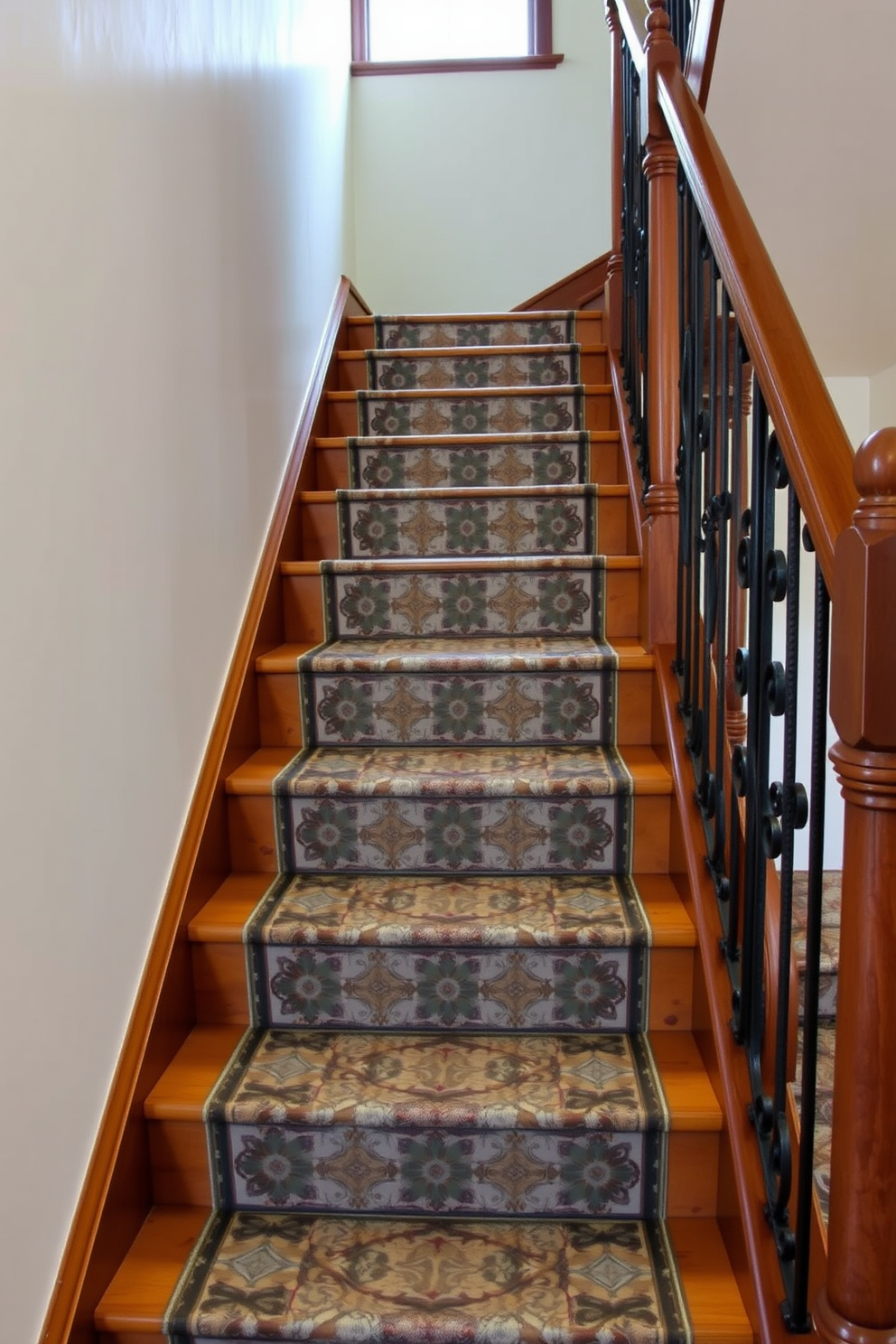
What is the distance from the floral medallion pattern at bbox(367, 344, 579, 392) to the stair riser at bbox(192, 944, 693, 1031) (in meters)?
1.99

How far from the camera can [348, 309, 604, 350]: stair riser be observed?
3.39 meters

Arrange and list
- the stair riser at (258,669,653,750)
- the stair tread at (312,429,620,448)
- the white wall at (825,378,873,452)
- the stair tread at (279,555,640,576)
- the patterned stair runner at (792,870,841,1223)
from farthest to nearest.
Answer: the white wall at (825,378,873,452)
the stair tread at (312,429,620,448)
the patterned stair runner at (792,870,841,1223)
the stair tread at (279,555,640,576)
the stair riser at (258,669,653,750)

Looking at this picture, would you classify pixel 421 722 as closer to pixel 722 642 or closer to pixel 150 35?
pixel 722 642

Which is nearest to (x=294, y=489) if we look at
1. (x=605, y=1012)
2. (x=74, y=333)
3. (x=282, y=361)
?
(x=282, y=361)

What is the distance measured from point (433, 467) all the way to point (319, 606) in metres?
0.63

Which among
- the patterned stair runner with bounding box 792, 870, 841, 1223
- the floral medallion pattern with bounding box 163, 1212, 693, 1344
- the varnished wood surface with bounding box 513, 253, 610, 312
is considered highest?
the varnished wood surface with bounding box 513, 253, 610, 312

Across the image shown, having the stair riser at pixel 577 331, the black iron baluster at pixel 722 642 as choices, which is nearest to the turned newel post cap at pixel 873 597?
the black iron baluster at pixel 722 642

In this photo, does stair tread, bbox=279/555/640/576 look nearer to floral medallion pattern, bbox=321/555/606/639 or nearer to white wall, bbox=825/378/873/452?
floral medallion pattern, bbox=321/555/606/639

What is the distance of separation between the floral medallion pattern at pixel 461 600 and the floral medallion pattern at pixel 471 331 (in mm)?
1340

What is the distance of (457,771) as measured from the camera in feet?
6.46

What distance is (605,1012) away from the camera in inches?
67.5

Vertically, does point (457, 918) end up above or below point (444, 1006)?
above

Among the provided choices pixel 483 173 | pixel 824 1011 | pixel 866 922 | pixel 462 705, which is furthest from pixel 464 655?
pixel 483 173

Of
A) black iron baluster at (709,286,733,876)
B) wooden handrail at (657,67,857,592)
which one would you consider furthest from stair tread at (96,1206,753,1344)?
wooden handrail at (657,67,857,592)
